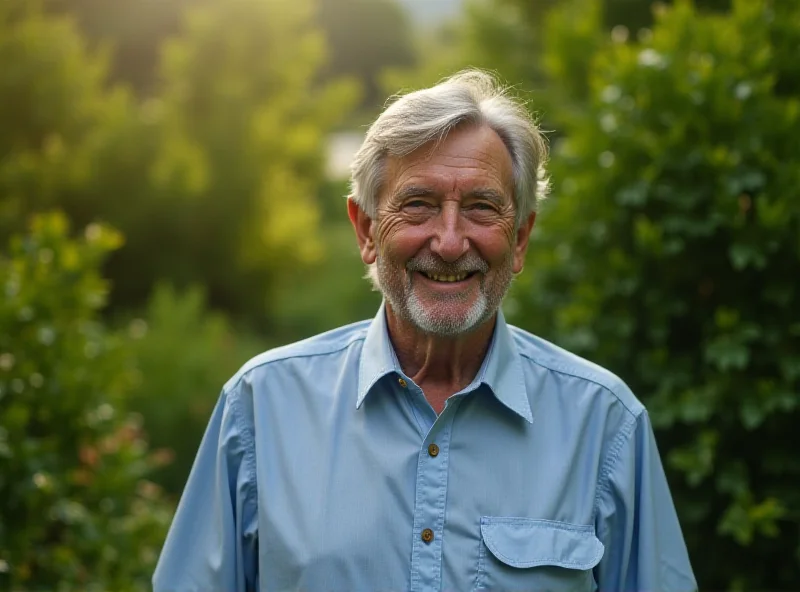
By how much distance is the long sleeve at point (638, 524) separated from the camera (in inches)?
86.0

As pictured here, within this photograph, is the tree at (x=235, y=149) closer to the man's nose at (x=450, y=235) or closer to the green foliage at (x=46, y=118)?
the green foliage at (x=46, y=118)

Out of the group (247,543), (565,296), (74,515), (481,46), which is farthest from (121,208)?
(247,543)

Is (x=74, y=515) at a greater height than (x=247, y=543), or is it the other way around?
(x=247, y=543)

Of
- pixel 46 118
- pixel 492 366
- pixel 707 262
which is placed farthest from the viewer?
pixel 46 118

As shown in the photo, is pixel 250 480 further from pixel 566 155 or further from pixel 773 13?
pixel 773 13

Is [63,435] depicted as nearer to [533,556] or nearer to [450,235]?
[450,235]

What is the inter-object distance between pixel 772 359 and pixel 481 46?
16.2 ft

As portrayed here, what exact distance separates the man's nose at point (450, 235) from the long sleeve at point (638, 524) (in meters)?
0.58

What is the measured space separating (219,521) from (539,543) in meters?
0.73

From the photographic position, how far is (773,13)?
3576 millimetres

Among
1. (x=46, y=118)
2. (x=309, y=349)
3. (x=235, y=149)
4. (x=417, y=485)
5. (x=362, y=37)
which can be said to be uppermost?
(x=362, y=37)

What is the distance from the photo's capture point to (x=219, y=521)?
7.13 feet

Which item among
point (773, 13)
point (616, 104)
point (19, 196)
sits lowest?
point (19, 196)

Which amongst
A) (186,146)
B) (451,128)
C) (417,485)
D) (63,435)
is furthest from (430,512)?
(186,146)
